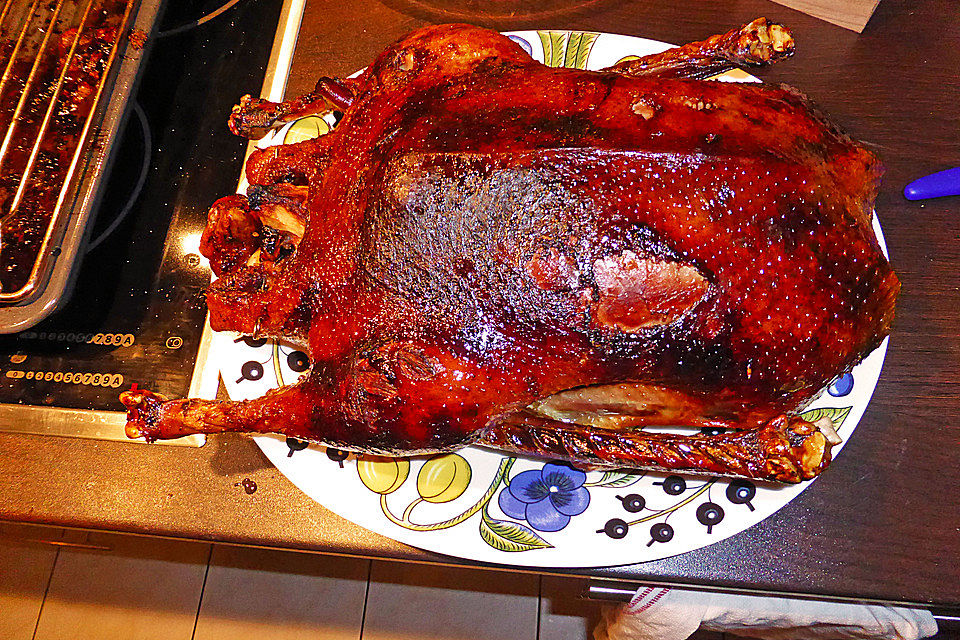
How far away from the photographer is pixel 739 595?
1.33 m

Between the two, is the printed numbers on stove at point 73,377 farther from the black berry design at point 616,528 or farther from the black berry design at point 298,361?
the black berry design at point 616,528

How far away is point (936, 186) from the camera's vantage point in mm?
1393

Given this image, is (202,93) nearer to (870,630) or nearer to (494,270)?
(494,270)

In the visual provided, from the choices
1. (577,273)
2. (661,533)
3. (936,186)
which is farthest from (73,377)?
(936,186)

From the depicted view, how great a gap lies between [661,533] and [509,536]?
0.28 metres

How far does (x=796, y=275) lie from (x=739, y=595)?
0.70 m

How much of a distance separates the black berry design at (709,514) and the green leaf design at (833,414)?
24 centimetres

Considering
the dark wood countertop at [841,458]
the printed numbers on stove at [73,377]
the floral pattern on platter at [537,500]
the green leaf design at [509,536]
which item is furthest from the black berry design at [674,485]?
the printed numbers on stove at [73,377]

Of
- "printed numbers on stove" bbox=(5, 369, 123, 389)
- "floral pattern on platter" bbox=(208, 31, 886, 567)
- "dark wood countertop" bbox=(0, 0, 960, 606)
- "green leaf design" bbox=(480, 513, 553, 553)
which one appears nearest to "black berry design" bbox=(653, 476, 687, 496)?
"floral pattern on platter" bbox=(208, 31, 886, 567)

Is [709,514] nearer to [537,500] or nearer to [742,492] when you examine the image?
[742,492]

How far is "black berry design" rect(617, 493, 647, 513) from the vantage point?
4.10ft

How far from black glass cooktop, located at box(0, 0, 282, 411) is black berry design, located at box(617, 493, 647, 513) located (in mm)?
934

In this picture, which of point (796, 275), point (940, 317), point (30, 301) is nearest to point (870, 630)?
point (940, 317)

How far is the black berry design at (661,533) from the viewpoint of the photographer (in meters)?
1.22
